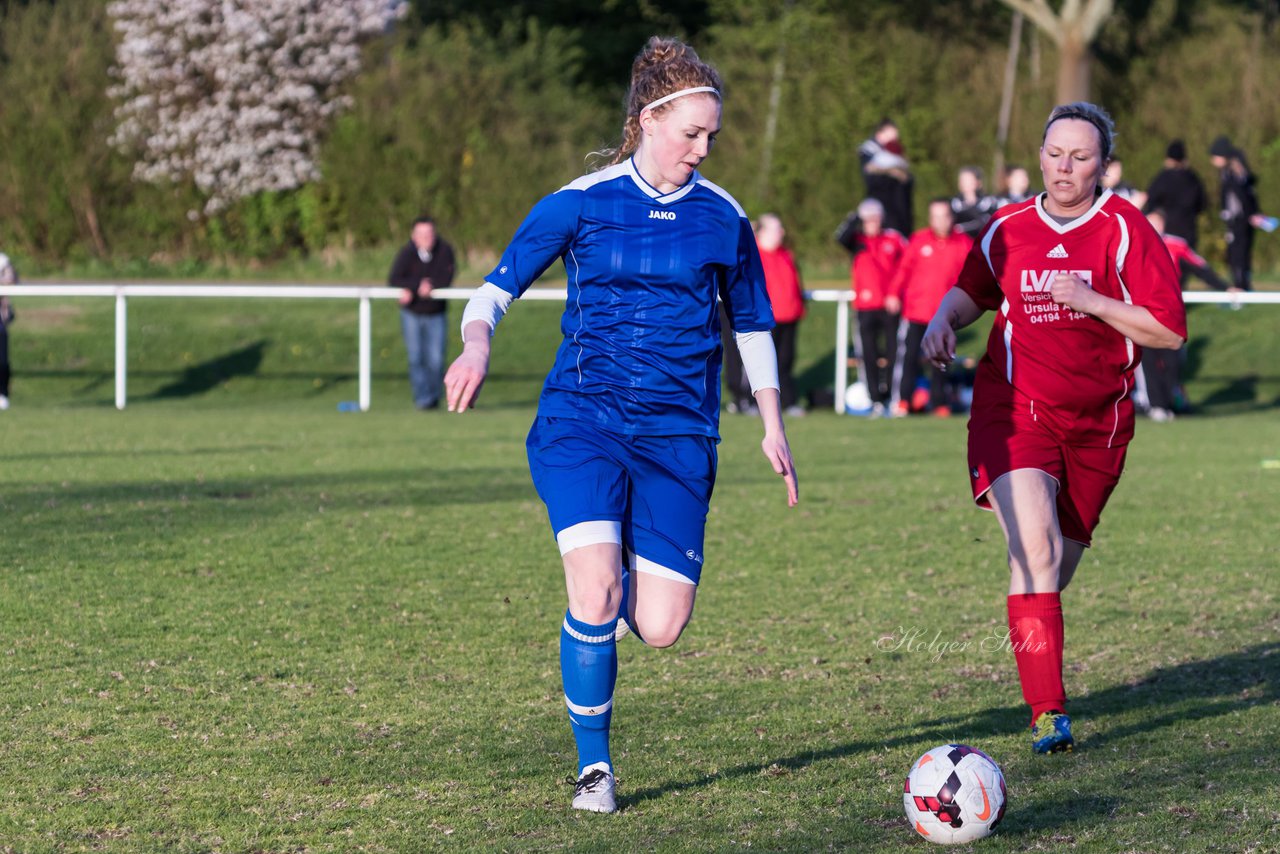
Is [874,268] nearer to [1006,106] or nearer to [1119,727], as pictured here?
[1119,727]

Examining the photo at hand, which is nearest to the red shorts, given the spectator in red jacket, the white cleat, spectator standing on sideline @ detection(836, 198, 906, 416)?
the white cleat

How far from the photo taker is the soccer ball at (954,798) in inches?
173

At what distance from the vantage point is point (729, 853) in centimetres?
429

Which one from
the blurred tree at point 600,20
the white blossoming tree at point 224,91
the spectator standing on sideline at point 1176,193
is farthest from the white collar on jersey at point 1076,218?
the blurred tree at point 600,20

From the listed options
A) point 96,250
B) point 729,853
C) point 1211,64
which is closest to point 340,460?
point 729,853

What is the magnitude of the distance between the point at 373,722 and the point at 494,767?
650 mm

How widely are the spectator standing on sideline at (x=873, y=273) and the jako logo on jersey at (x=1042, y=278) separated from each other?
1230 centimetres

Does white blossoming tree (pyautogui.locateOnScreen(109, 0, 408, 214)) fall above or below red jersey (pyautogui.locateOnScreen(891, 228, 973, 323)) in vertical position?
above

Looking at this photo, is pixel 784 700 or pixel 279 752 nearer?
pixel 279 752

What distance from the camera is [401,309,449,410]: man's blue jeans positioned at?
18625mm

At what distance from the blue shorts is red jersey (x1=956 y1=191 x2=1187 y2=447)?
1.31 m

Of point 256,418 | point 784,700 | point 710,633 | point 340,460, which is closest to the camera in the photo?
point 784,700

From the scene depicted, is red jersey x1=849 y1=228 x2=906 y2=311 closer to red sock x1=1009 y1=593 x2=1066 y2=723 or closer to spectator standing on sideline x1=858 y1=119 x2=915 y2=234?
spectator standing on sideline x1=858 y1=119 x2=915 y2=234

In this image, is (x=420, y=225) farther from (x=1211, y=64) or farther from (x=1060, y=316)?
(x=1211, y=64)
